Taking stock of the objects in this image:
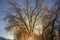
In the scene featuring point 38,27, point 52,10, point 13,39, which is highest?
point 52,10

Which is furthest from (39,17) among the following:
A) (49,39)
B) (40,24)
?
(49,39)

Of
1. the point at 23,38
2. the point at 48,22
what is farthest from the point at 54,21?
the point at 23,38

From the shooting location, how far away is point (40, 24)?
2617 cm

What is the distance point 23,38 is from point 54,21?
A: 4.62 metres

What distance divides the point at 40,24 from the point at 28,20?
1.53m

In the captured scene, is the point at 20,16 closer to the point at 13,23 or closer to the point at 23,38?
the point at 13,23

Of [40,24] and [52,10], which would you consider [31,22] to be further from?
[52,10]

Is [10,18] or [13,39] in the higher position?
[10,18]

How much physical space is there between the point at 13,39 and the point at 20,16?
3573mm

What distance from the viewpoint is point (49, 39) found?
2700 centimetres

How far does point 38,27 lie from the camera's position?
2650 cm

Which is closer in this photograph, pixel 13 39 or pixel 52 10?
pixel 52 10

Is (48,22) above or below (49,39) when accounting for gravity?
above

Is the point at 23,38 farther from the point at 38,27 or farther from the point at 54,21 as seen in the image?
the point at 54,21
